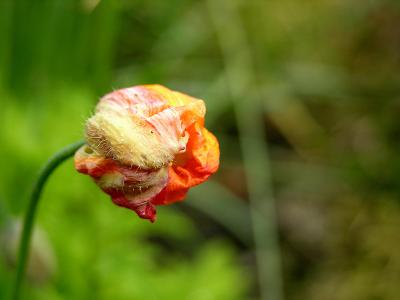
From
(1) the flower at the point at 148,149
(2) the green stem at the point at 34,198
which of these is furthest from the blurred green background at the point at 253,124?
(1) the flower at the point at 148,149

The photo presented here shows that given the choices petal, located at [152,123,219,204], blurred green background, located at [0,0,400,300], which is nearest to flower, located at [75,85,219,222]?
petal, located at [152,123,219,204]

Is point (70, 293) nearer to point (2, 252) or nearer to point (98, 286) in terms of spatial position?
point (98, 286)

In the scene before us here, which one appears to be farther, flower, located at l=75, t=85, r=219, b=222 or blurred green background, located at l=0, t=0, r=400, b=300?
blurred green background, located at l=0, t=0, r=400, b=300

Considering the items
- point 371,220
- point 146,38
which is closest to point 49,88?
point 146,38

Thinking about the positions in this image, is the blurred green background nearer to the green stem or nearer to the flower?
the green stem

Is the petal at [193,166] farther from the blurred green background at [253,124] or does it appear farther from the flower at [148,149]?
the blurred green background at [253,124]
